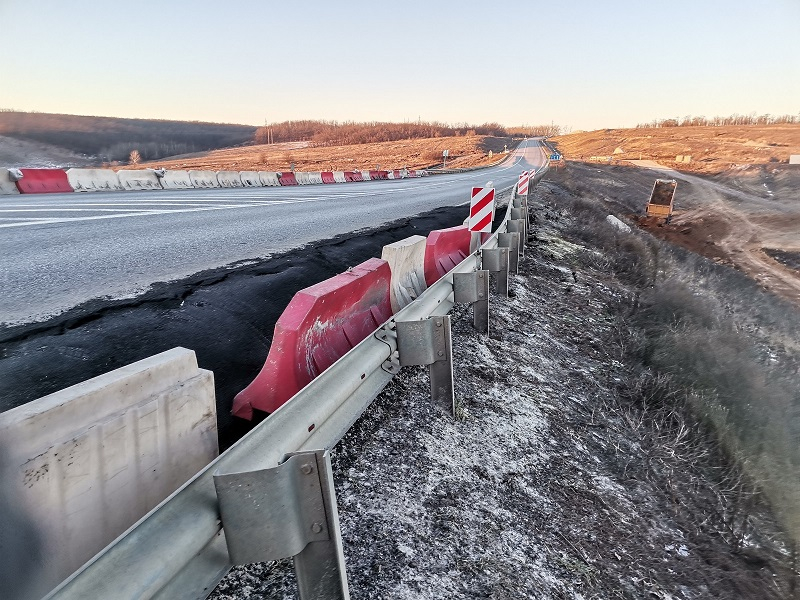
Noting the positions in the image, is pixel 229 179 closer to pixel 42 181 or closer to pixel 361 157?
pixel 42 181

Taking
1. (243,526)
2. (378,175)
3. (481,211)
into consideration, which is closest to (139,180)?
(481,211)

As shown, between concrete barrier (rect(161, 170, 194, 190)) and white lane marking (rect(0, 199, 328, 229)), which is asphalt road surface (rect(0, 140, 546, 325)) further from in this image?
concrete barrier (rect(161, 170, 194, 190))

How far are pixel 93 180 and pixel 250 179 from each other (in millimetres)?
6168

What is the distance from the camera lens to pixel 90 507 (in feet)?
4.76

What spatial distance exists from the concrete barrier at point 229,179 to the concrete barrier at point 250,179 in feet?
0.55

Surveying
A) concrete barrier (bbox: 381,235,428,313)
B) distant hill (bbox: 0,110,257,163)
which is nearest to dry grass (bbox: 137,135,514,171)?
distant hill (bbox: 0,110,257,163)

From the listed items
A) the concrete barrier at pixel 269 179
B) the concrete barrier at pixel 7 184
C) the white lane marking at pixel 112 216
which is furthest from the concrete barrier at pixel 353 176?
the white lane marking at pixel 112 216

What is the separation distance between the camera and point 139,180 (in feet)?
52.2

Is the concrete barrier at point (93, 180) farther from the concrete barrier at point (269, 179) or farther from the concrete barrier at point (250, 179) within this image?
the concrete barrier at point (269, 179)

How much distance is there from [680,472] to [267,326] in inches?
127

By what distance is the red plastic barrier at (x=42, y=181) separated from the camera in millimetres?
13414

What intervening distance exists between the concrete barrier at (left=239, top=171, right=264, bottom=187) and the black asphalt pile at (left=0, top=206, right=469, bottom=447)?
638 inches

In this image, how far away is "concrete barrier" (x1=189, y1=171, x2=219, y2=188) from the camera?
17781 mm

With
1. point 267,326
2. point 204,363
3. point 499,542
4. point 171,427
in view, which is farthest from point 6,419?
point 267,326
